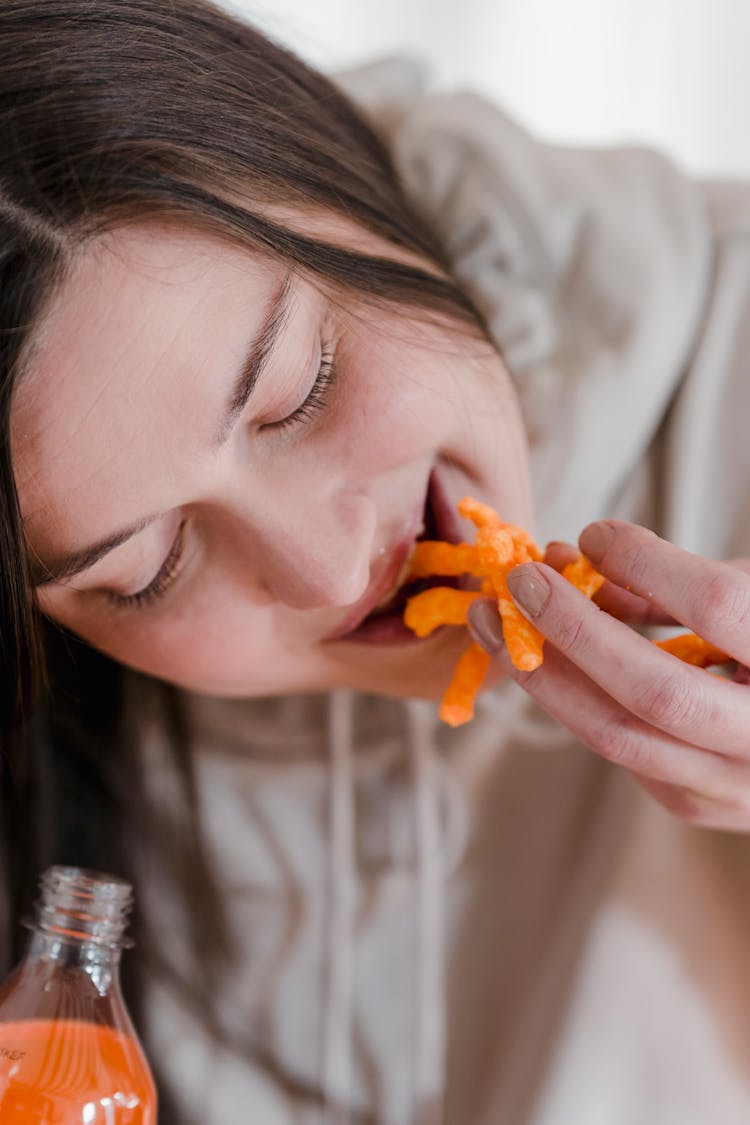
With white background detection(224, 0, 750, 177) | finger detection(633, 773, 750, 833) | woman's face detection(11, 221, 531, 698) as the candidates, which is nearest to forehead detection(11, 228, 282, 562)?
woman's face detection(11, 221, 531, 698)

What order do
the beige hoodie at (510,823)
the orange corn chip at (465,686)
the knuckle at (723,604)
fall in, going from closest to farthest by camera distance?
the knuckle at (723,604)
the orange corn chip at (465,686)
the beige hoodie at (510,823)

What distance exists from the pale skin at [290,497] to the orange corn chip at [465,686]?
0.05 m

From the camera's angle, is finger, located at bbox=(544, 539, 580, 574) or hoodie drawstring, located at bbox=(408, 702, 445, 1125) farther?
hoodie drawstring, located at bbox=(408, 702, 445, 1125)

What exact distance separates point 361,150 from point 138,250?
318 mm

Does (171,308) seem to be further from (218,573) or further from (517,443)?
(517,443)

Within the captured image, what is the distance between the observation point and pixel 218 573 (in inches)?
32.4

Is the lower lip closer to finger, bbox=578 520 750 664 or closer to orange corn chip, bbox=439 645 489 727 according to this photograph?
orange corn chip, bbox=439 645 489 727

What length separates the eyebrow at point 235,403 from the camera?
Answer: 28.0 inches

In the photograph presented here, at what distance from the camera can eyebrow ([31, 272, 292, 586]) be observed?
711mm

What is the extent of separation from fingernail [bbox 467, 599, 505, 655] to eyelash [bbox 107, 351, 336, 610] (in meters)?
0.17

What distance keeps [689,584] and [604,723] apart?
12cm

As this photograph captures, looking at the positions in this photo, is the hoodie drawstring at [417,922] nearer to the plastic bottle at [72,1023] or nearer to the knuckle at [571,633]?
the plastic bottle at [72,1023]

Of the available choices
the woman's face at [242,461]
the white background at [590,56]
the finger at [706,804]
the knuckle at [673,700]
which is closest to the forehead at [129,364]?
the woman's face at [242,461]

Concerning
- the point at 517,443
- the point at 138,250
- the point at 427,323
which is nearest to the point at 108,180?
the point at 138,250
